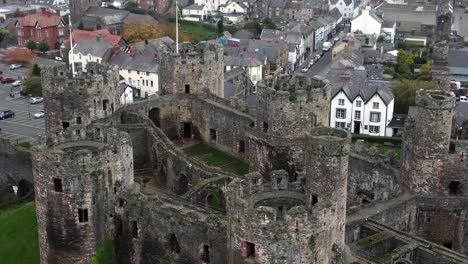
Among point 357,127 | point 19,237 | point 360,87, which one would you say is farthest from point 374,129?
point 19,237

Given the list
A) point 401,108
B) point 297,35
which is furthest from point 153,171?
point 297,35

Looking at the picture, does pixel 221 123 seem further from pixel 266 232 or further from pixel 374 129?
pixel 374 129

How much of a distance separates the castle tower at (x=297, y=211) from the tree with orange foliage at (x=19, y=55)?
8924 centimetres

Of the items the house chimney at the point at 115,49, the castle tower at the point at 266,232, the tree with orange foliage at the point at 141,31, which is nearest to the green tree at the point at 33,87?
the house chimney at the point at 115,49

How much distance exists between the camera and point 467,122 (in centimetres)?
4503

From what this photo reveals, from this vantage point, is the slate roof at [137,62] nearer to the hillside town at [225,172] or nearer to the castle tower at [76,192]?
the hillside town at [225,172]

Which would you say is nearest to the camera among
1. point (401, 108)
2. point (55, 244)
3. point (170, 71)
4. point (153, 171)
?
point (55, 244)

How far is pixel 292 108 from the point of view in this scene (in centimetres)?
4369

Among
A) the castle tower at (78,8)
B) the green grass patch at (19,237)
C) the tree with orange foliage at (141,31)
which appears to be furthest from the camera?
the castle tower at (78,8)

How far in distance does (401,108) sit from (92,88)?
4865 cm

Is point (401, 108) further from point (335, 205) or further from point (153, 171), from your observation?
point (335, 205)

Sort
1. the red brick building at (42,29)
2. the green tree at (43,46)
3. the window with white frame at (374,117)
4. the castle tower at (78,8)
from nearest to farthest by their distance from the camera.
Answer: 1. the window with white frame at (374,117)
2. the green tree at (43,46)
3. the red brick building at (42,29)
4. the castle tower at (78,8)

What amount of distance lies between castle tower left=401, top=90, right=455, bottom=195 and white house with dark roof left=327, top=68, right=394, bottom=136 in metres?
38.1

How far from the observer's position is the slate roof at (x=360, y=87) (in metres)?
80.1
